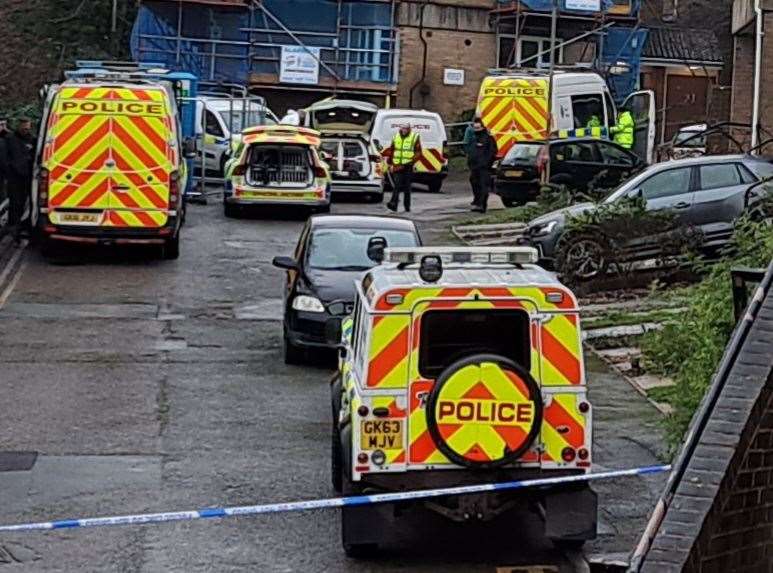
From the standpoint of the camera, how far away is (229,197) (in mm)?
27453

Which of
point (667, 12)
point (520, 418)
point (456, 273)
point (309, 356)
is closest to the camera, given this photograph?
point (520, 418)

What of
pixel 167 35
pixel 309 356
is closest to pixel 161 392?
pixel 309 356

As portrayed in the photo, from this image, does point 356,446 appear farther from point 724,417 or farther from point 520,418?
point 724,417

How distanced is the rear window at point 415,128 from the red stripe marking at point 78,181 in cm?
1293

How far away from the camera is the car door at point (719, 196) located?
20297 mm

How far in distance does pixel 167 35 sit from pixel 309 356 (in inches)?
1053

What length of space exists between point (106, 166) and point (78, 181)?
16.9 inches

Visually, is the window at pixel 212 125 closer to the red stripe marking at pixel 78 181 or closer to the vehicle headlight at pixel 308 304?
the red stripe marking at pixel 78 181

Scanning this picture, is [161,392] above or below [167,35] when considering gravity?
below

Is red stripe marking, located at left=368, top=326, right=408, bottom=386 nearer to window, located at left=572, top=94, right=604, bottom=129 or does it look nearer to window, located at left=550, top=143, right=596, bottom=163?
window, located at left=550, top=143, right=596, bottom=163

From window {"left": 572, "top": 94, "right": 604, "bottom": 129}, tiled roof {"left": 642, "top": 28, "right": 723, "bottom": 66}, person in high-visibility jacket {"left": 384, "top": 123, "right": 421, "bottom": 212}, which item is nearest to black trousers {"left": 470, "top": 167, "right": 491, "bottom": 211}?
person in high-visibility jacket {"left": 384, "top": 123, "right": 421, "bottom": 212}

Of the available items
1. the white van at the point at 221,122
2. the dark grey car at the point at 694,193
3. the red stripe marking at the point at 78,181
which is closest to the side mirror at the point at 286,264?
the dark grey car at the point at 694,193

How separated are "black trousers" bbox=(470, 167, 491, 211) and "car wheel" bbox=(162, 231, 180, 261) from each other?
25.3 feet

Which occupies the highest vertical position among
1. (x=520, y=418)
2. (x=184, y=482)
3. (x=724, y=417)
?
(x=724, y=417)
